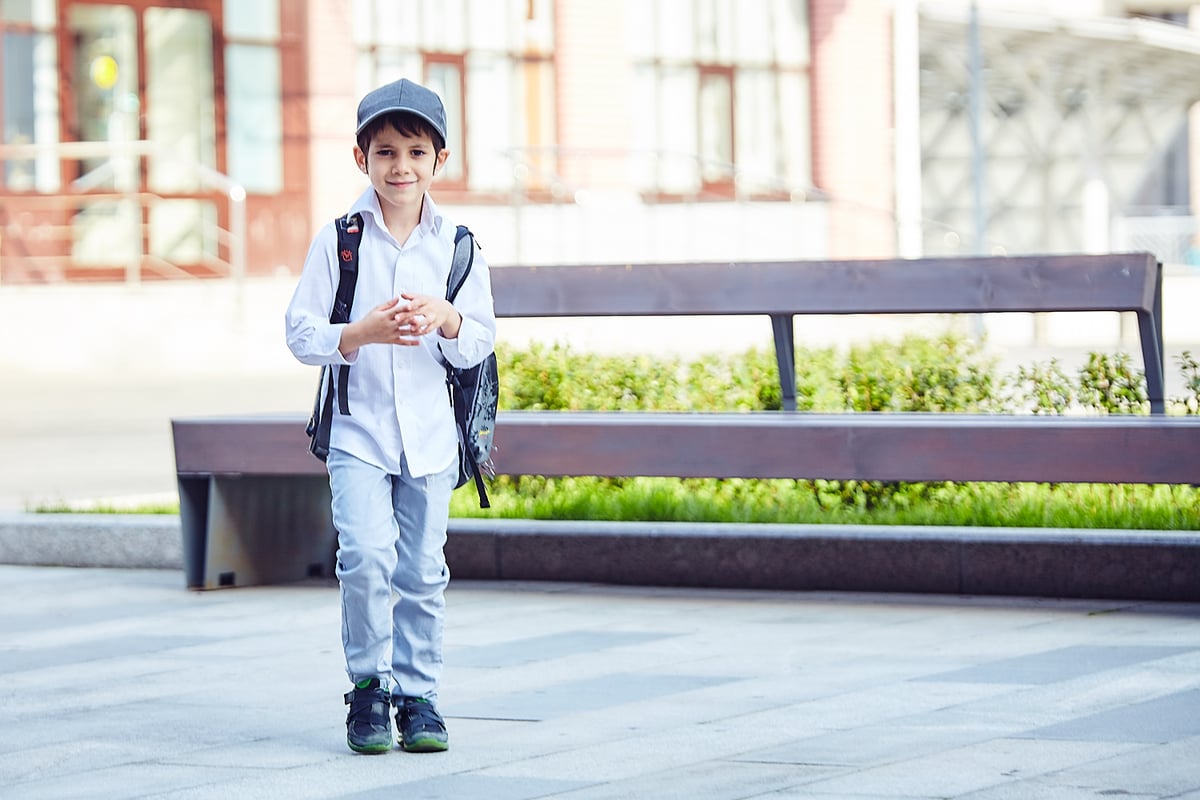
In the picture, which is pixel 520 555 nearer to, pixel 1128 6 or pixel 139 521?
pixel 139 521

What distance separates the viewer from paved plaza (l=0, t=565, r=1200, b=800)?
14.2 feet

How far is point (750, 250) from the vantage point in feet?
101

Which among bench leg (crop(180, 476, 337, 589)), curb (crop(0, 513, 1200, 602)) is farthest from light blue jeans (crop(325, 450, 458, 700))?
bench leg (crop(180, 476, 337, 589))

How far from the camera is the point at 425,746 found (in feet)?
15.3

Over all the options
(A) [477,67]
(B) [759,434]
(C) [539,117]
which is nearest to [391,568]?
(B) [759,434]

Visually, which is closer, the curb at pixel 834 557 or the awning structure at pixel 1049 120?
the curb at pixel 834 557

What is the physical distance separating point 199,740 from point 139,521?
331 cm

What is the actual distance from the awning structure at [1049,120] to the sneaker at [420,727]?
28662 millimetres

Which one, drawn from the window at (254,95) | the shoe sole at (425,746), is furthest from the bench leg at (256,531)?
the window at (254,95)

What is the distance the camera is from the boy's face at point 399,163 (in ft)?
15.1

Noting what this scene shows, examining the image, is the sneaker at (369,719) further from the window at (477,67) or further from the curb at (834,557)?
the window at (477,67)

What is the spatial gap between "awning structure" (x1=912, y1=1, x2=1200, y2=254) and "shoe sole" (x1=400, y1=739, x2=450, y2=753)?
28.7 m

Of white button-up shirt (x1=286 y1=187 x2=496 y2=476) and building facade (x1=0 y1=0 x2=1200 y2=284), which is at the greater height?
building facade (x1=0 y1=0 x2=1200 y2=284)

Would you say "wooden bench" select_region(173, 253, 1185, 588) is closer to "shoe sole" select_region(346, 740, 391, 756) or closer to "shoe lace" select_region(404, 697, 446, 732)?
"shoe lace" select_region(404, 697, 446, 732)
